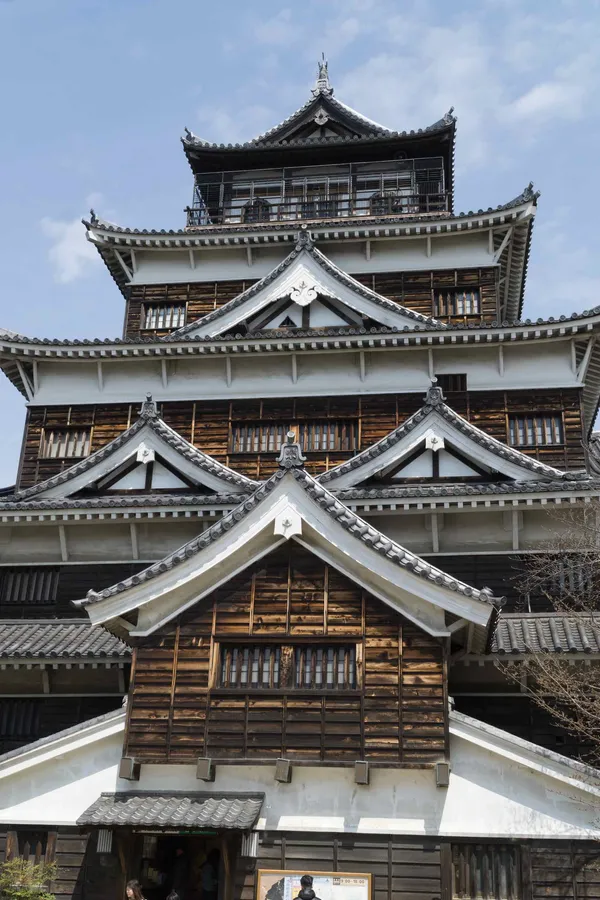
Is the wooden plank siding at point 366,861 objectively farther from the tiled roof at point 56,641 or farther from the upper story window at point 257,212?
the upper story window at point 257,212

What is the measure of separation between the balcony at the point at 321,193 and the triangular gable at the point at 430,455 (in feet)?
30.0

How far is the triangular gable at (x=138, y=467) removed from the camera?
19.3 m

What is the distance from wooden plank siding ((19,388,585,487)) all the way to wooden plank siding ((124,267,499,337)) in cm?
333

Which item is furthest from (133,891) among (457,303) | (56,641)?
(457,303)

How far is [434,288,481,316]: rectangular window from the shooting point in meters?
23.2

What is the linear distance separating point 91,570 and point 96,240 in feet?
34.9

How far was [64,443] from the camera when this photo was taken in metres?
21.8

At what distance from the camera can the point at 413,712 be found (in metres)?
12.4

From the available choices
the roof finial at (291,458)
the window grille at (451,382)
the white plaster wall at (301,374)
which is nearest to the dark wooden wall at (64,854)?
the roof finial at (291,458)

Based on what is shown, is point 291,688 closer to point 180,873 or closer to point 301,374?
point 180,873

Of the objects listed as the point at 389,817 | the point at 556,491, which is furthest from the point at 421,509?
the point at 389,817

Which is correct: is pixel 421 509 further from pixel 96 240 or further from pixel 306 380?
pixel 96 240

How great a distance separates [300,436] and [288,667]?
28.1ft

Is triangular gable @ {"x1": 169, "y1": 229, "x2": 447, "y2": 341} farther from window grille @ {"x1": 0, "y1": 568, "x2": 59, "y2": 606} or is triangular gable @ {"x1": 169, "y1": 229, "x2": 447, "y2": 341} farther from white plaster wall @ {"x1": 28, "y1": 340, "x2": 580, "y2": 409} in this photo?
window grille @ {"x1": 0, "y1": 568, "x2": 59, "y2": 606}
